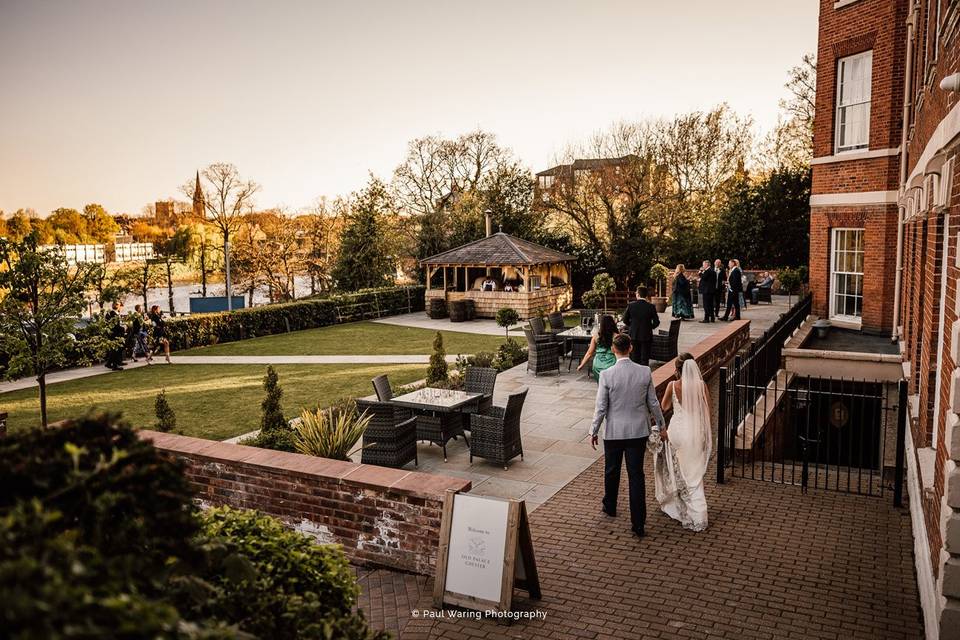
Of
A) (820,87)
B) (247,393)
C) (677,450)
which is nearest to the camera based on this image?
(677,450)

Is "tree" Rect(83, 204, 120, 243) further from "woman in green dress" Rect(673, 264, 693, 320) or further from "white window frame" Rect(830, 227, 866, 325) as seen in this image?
"white window frame" Rect(830, 227, 866, 325)

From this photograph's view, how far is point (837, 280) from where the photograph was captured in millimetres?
18250

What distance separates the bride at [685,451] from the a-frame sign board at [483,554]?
230 cm

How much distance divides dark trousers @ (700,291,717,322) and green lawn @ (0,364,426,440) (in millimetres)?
9604

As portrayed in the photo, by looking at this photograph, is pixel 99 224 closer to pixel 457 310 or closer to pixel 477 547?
pixel 457 310

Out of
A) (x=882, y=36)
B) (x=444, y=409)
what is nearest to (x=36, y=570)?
(x=444, y=409)

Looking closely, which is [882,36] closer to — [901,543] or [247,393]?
Answer: [901,543]

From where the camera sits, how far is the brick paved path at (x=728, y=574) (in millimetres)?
5547

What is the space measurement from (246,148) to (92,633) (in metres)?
58.9

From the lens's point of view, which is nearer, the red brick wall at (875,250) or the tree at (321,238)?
the red brick wall at (875,250)

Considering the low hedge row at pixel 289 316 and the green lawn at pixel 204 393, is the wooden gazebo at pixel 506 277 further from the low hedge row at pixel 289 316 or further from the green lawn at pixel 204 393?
the green lawn at pixel 204 393

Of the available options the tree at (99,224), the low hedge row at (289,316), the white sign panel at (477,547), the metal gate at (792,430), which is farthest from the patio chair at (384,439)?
the tree at (99,224)

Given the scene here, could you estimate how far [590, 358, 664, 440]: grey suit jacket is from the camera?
726 centimetres

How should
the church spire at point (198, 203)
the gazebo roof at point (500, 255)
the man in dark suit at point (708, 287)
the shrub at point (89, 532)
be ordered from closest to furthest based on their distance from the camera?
the shrub at point (89, 532)
the man in dark suit at point (708, 287)
the gazebo roof at point (500, 255)
the church spire at point (198, 203)
